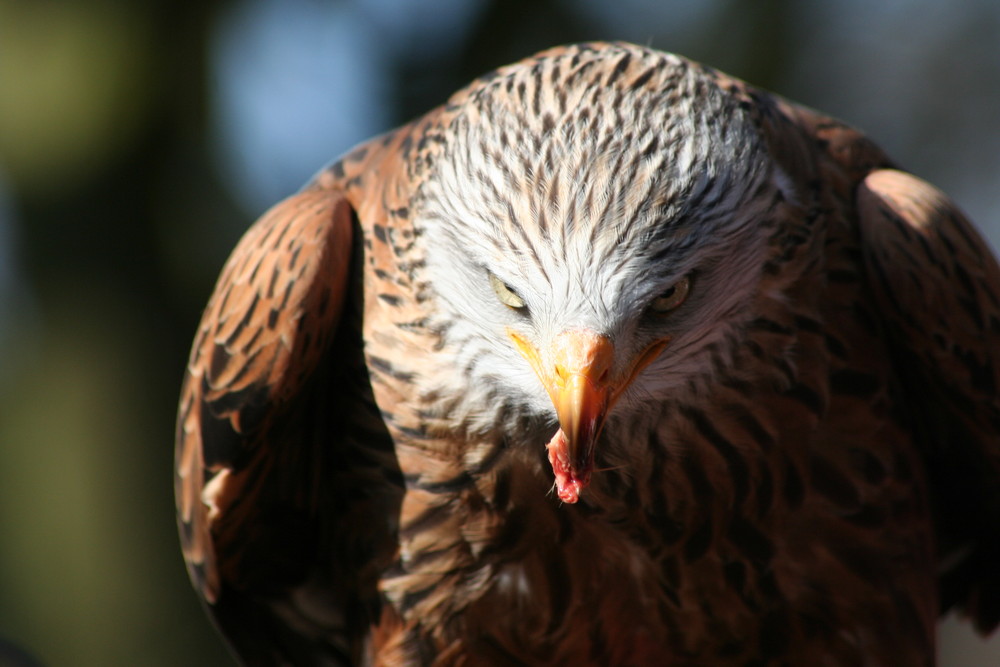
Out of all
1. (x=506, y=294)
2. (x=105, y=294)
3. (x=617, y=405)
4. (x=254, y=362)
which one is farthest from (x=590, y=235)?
(x=105, y=294)

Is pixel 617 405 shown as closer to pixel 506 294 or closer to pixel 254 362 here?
pixel 506 294

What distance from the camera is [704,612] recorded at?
2.82m

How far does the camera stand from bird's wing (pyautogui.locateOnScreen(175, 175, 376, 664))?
2809 millimetres

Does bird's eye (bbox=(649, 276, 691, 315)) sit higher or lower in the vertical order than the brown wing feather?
higher

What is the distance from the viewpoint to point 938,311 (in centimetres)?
276

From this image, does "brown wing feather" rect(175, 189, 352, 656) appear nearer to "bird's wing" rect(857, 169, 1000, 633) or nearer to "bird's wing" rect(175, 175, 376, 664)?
"bird's wing" rect(175, 175, 376, 664)

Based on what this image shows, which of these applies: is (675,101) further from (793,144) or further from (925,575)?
(925,575)

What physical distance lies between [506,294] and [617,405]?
46 centimetres

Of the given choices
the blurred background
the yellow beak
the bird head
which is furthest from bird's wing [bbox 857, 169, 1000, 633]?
the blurred background

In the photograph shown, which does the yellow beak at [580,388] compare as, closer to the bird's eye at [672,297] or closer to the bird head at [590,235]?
the bird head at [590,235]

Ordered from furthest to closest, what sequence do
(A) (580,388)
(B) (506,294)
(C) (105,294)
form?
(C) (105,294) → (B) (506,294) → (A) (580,388)

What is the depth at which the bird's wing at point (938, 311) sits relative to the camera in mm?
2760

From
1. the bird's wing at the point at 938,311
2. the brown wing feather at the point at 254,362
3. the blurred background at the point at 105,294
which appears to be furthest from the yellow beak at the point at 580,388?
the blurred background at the point at 105,294

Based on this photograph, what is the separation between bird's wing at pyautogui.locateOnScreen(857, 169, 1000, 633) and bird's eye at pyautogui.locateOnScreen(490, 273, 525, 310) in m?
1.19
